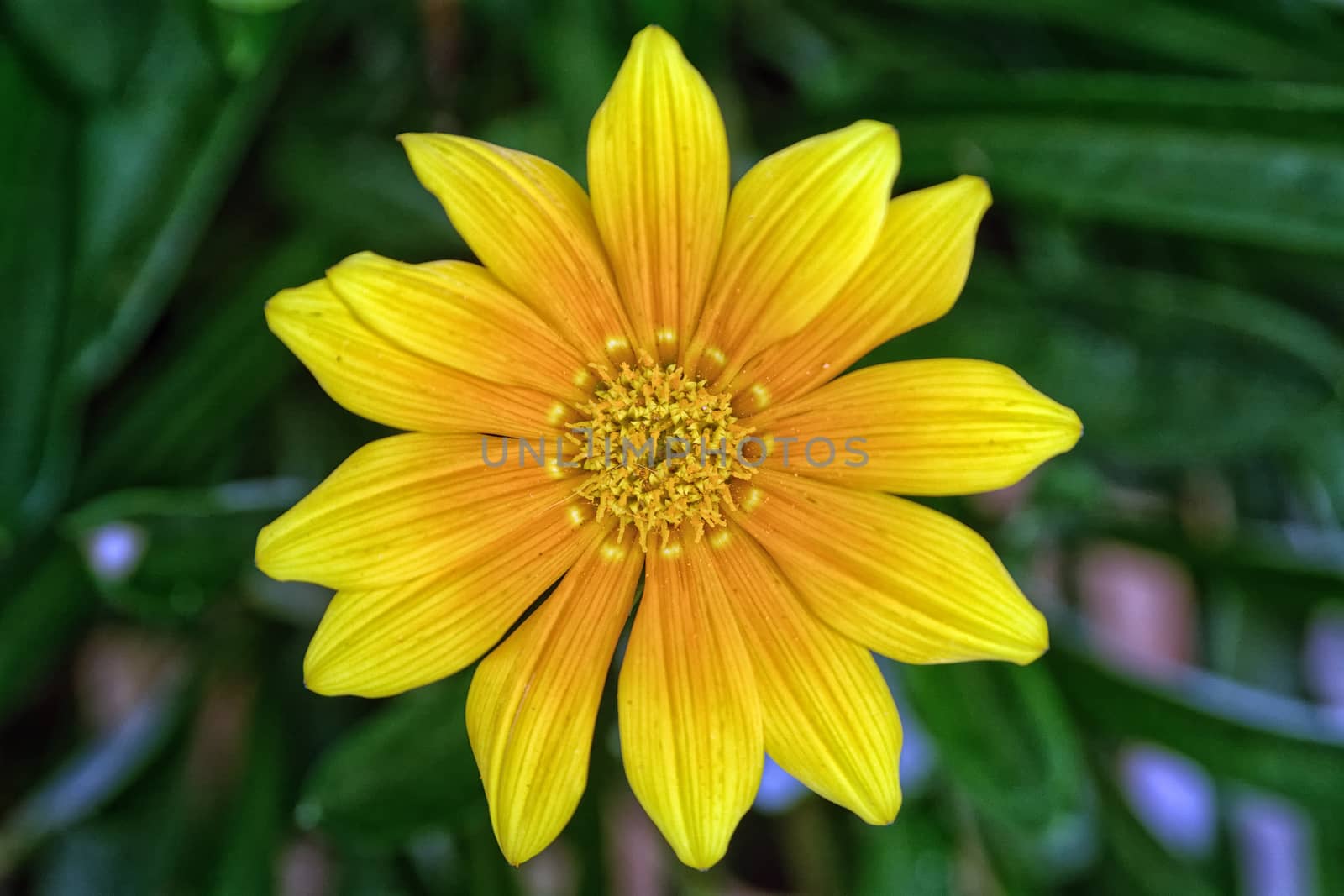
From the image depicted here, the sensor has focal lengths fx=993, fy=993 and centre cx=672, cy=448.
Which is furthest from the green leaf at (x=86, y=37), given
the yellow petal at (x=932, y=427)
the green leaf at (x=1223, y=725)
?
the green leaf at (x=1223, y=725)

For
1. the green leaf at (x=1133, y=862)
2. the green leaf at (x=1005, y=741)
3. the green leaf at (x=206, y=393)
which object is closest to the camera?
the green leaf at (x=1005, y=741)

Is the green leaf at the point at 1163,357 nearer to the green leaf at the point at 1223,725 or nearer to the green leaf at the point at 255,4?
the green leaf at the point at 1223,725

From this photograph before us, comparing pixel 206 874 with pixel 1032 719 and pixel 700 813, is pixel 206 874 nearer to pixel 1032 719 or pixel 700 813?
pixel 700 813

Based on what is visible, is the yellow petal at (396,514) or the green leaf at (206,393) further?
the green leaf at (206,393)

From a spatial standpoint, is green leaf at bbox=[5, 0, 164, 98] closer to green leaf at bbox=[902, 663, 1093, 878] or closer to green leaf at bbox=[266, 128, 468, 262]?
green leaf at bbox=[266, 128, 468, 262]

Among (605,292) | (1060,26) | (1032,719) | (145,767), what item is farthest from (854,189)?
(145,767)

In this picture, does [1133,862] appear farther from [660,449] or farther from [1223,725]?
[660,449]

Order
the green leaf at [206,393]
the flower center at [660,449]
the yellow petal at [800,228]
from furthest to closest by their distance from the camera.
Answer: the green leaf at [206,393] → the flower center at [660,449] → the yellow petal at [800,228]
